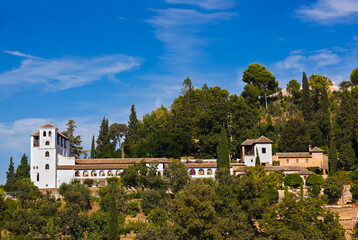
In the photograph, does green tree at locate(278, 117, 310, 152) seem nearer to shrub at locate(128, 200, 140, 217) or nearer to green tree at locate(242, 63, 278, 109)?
green tree at locate(242, 63, 278, 109)

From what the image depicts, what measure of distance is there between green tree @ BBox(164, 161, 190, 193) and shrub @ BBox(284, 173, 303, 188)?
11142 mm

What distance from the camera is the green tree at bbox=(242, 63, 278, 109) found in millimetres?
80812

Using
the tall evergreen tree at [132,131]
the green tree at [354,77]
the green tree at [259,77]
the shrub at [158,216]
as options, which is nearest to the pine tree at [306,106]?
the green tree at [259,77]

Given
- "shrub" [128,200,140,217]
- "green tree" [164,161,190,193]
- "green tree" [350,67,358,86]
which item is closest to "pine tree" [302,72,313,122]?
"green tree" [350,67,358,86]

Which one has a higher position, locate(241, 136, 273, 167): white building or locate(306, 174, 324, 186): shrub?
locate(241, 136, 273, 167): white building

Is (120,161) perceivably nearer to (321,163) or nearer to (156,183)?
(156,183)

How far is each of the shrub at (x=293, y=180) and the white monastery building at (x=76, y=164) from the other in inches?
176

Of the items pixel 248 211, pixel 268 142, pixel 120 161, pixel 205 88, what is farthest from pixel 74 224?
pixel 205 88

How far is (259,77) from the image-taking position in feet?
265

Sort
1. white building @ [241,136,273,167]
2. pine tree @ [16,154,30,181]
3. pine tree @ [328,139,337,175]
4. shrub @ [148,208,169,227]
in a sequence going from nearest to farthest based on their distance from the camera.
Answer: shrub @ [148,208,169,227]
pine tree @ [328,139,337,175]
white building @ [241,136,273,167]
pine tree @ [16,154,30,181]

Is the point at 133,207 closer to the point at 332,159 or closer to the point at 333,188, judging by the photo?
the point at 333,188

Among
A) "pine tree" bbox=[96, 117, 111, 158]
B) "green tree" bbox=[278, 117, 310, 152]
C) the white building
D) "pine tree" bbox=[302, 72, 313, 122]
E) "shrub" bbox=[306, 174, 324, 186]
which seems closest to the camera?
"shrub" bbox=[306, 174, 324, 186]

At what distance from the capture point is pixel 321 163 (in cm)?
5741

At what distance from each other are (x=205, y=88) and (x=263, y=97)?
11810 millimetres
